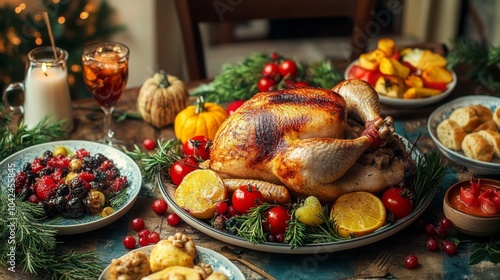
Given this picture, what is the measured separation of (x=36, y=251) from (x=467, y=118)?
1586 mm

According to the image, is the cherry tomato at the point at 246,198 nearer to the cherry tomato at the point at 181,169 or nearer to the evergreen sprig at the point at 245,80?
the cherry tomato at the point at 181,169

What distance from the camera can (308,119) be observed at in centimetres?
206

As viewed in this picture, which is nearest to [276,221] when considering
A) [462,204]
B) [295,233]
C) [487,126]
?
[295,233]

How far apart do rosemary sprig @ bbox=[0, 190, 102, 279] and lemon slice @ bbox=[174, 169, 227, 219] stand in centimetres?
31

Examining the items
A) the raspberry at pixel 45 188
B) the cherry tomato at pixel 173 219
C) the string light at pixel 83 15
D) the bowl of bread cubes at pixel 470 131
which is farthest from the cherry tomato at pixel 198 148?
the string light at pixel 83 15

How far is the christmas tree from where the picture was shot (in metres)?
3.57

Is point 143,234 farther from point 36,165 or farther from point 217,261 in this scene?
point 36,165

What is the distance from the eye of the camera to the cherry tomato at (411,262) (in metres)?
1.94

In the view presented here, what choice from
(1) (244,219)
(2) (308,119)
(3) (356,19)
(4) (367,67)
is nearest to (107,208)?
(1) (244,219)

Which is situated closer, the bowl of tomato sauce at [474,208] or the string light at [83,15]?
the bowl of tomato sauce at [474,208]

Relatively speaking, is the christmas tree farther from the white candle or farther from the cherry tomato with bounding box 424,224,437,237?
the cherry tomato with bounding box 424,224,437,237

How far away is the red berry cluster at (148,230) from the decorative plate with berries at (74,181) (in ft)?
0.21

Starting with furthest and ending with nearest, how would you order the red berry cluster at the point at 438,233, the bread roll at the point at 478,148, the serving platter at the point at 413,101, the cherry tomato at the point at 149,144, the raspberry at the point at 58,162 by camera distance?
the serving platter at the point at 413,101, the cherry tomato at the point at 149,144, the bread roll at the point at 478,148, the raspberry at the point at 58,162, the red berry cluster at the point at 438,233

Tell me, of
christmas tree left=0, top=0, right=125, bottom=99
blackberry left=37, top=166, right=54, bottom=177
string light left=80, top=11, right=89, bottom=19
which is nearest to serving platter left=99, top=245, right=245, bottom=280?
blackberry left=37, top=166, right=54, bottom=177
